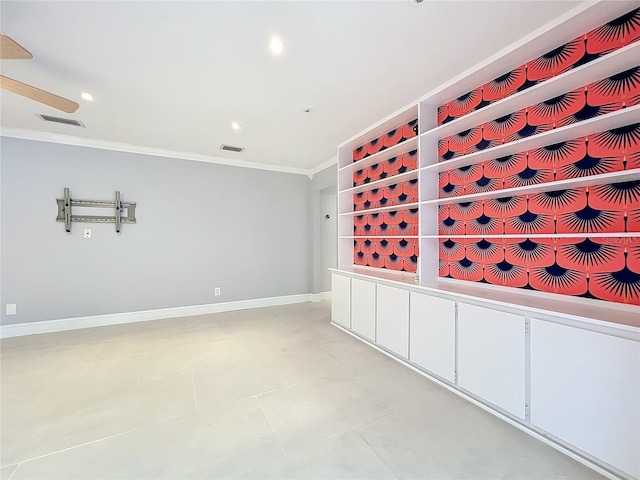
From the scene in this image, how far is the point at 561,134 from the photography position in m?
1.82

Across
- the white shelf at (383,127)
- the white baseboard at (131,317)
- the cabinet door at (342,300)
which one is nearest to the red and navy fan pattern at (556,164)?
the white shelf at (383,127)

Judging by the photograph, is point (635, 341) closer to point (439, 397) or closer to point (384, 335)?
point (439, 397)

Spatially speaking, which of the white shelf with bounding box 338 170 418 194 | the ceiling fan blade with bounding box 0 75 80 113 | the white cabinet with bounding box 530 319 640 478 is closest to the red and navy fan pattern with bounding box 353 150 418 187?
the white shelf with bounding box 338 170 418 194

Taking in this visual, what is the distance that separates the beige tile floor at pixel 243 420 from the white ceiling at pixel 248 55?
103 inches

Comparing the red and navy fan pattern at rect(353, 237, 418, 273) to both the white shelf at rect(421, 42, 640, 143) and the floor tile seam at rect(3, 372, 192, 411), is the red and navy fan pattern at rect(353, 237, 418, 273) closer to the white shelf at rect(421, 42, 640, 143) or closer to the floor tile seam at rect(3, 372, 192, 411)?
the white shelf at rect(421, 42, 640, 143)

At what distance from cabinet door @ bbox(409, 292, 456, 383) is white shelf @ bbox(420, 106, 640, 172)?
125 centimetres

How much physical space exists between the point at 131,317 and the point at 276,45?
14.0 ft

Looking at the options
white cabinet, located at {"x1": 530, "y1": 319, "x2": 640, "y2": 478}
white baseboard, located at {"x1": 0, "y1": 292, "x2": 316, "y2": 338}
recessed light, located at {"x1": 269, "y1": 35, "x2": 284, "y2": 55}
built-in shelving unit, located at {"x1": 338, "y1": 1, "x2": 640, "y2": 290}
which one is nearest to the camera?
white cabinet, located at {"x1": 530, "y1": 319, "x2": 640, "y2": 478}

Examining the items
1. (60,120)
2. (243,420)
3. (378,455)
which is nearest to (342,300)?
(243,420)

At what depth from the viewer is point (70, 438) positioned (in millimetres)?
1733

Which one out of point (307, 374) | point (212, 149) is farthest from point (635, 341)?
point (212, 149)

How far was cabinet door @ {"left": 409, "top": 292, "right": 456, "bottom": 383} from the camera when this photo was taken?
7.44ft

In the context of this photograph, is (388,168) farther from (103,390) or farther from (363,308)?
(103,390)

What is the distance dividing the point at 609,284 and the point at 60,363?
4.67 metres
